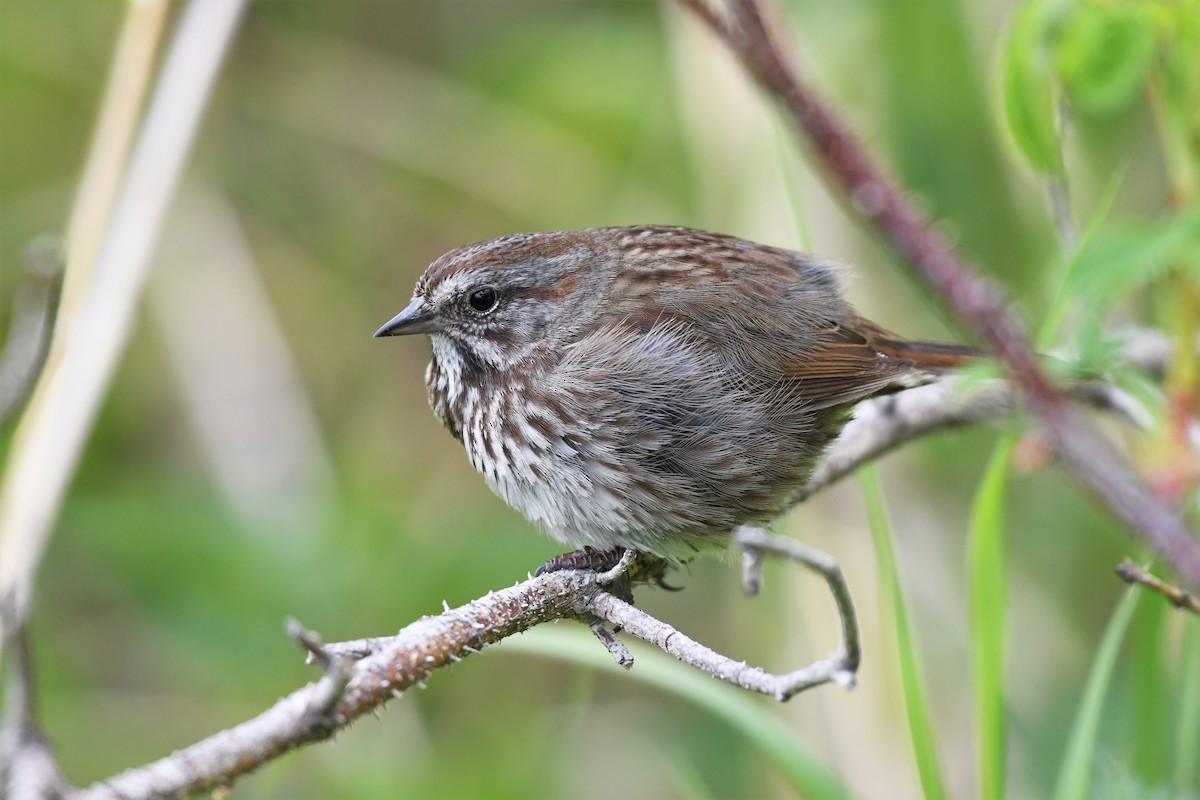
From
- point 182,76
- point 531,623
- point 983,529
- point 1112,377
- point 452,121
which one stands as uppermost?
A: point 452,121

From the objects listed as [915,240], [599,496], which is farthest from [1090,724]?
[915,240]

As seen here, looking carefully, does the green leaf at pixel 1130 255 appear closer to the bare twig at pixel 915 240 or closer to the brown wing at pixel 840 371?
the bare twig at pixel 915 240

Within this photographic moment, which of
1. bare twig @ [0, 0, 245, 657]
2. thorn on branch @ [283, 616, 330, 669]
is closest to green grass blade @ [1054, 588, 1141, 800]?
thorn on branch @ [283, 616, 330, 669]

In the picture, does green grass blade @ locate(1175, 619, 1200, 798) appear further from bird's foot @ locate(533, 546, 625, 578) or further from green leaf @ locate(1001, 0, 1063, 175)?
bird's foot @ locate(533, 546, 625, 578)

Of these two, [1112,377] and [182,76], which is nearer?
[1112,377]

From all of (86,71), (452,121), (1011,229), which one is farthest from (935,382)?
(86,71)

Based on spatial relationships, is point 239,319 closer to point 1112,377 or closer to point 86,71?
point 86,71
